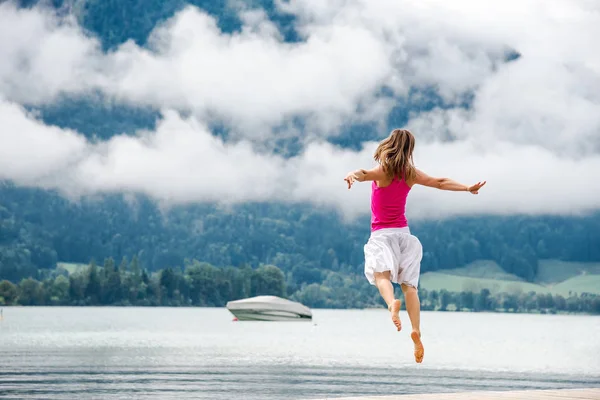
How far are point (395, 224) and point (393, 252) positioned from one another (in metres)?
0.49

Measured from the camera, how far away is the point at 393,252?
54.1 ft

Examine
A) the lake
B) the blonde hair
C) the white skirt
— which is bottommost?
the lake

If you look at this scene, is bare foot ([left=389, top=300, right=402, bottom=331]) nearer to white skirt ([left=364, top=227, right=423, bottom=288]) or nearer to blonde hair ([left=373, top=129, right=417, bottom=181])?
white skirt ([left=364, top=227, right=423, bottom=288])

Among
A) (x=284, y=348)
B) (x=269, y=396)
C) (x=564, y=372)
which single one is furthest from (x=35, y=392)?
(x=284, y=348)

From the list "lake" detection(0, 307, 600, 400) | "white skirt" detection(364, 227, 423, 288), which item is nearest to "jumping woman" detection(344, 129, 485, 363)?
"white skirt" detection(364, 227, 423, 288)

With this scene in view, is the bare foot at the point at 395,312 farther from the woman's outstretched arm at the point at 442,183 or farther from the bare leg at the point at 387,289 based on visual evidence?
the woman's outstretched arm at the point at 442,183

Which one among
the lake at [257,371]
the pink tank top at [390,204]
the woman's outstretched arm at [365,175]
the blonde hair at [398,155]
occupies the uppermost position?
the blonde hair at [398,155]

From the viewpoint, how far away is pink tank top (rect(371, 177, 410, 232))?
16.2 metres

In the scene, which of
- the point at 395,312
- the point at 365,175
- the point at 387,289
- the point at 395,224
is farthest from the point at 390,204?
the point at 395,312

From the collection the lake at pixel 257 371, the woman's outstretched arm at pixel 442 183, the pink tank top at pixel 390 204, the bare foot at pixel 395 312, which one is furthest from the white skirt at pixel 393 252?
the lake at pixel 257 371

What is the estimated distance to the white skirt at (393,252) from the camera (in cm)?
1641

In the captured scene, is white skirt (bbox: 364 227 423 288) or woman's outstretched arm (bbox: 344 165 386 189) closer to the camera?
woman's outstretched arm (bbox: 344 165 386 189)

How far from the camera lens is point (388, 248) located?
53.8ft

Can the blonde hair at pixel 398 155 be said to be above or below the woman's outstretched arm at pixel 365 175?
above
